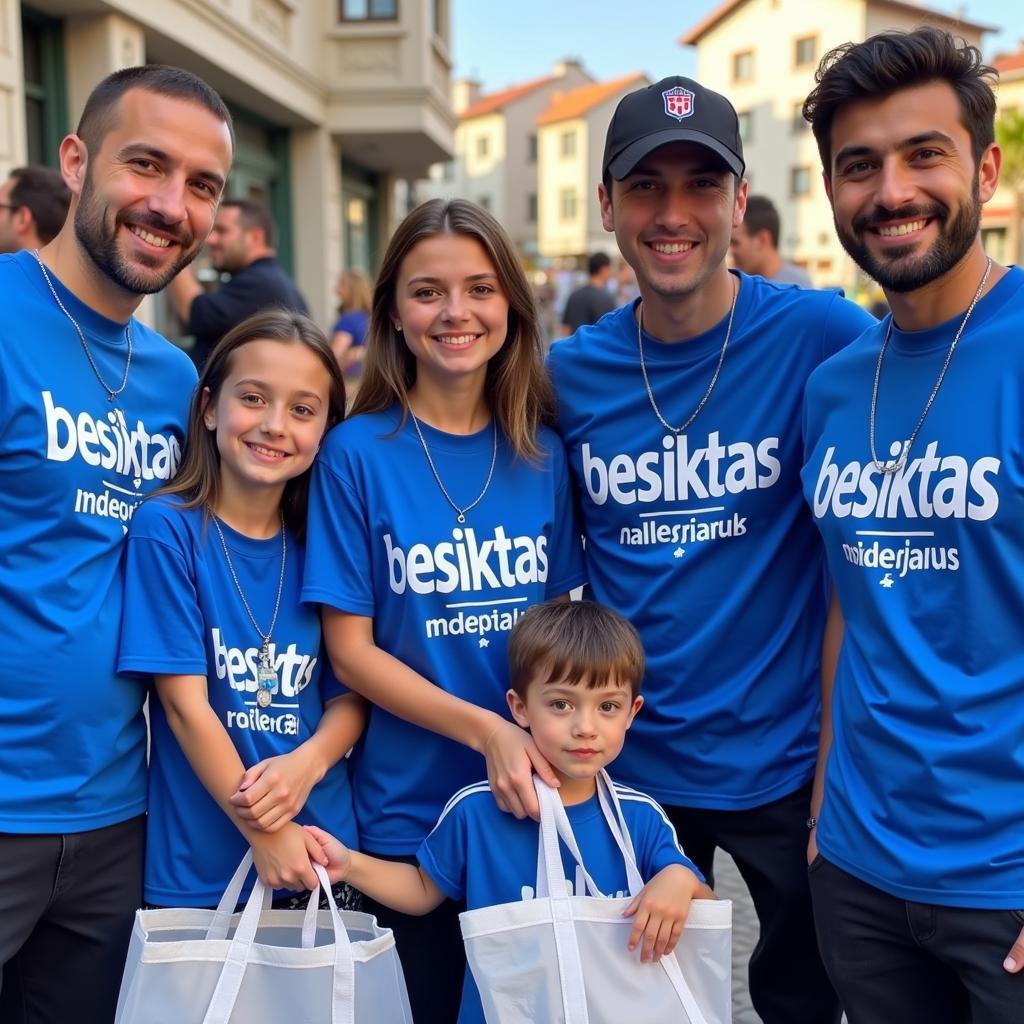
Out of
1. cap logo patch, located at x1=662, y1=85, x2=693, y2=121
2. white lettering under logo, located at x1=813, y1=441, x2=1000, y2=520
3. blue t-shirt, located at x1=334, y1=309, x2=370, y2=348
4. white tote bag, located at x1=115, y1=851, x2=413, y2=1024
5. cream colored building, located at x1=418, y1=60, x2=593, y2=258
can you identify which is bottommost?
white tote bag, located at x1=115, y1=851, x2=413, y2=1024

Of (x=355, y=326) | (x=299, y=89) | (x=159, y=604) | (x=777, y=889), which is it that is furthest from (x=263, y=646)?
(x=299, y=89)

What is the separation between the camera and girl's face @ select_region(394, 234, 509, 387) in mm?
2512

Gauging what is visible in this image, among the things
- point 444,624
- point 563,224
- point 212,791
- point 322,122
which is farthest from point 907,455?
point 563,224

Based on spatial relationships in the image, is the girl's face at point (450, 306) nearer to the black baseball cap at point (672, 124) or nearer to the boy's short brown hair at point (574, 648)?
the black baseball cap at point (672, 124)

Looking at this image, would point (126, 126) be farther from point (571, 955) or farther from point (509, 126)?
point (509, 126)

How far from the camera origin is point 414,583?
95.4 inches

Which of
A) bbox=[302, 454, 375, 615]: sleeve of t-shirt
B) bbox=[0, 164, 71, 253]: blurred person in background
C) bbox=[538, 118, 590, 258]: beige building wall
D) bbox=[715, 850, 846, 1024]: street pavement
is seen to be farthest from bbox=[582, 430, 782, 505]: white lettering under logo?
bbox=[538, 118, 590, 258]: beige building wall

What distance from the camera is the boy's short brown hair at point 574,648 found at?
7.46 ft

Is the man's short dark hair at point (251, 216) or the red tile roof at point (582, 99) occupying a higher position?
the red tile roof at point (582, 99)

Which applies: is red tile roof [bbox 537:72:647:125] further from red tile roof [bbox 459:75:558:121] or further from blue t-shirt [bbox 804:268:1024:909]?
blue t-shirt [bbox 804:268:1024:909]

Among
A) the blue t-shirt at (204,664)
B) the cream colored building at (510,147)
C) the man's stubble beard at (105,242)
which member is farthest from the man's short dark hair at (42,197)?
the cream colored building at (510,147)

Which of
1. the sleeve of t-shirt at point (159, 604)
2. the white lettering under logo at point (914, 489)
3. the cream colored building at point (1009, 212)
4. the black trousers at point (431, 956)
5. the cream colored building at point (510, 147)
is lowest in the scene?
the black trousers at point (431, 956)

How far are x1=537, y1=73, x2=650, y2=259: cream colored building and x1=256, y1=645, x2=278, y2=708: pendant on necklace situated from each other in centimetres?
5635

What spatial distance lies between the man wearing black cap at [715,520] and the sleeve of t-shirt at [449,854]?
503mm
